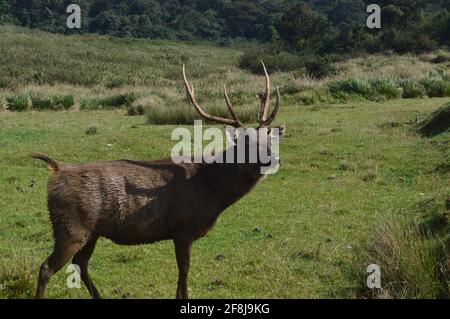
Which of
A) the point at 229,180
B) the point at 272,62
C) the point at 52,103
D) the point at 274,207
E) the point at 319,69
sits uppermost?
the point at 272,62

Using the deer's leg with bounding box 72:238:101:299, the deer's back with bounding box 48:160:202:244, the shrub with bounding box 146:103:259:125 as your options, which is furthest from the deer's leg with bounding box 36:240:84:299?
the shrub with bounding box 146:103:259:125

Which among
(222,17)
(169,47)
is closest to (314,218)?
(169,47)

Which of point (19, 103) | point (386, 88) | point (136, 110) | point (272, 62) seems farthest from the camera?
point (272, 62)

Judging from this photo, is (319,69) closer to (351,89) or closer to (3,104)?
(351,89)

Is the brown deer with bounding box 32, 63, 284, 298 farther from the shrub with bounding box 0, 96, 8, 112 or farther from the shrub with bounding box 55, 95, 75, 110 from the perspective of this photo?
the shrub with bounding box 55, 95, 75, 110

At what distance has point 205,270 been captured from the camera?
796cm

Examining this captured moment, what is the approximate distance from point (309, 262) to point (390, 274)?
184 cm

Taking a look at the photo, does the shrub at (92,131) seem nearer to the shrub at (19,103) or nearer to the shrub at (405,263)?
the shrub at (19,103)

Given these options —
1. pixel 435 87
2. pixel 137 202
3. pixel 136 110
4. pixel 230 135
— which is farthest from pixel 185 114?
pixel 137 202

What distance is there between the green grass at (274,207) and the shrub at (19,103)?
22.2 feet

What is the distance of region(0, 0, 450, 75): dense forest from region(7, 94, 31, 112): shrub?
24666 mm

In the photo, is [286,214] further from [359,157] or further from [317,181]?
[359,157]

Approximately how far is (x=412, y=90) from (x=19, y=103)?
650 inches

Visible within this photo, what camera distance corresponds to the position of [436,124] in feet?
54.4
